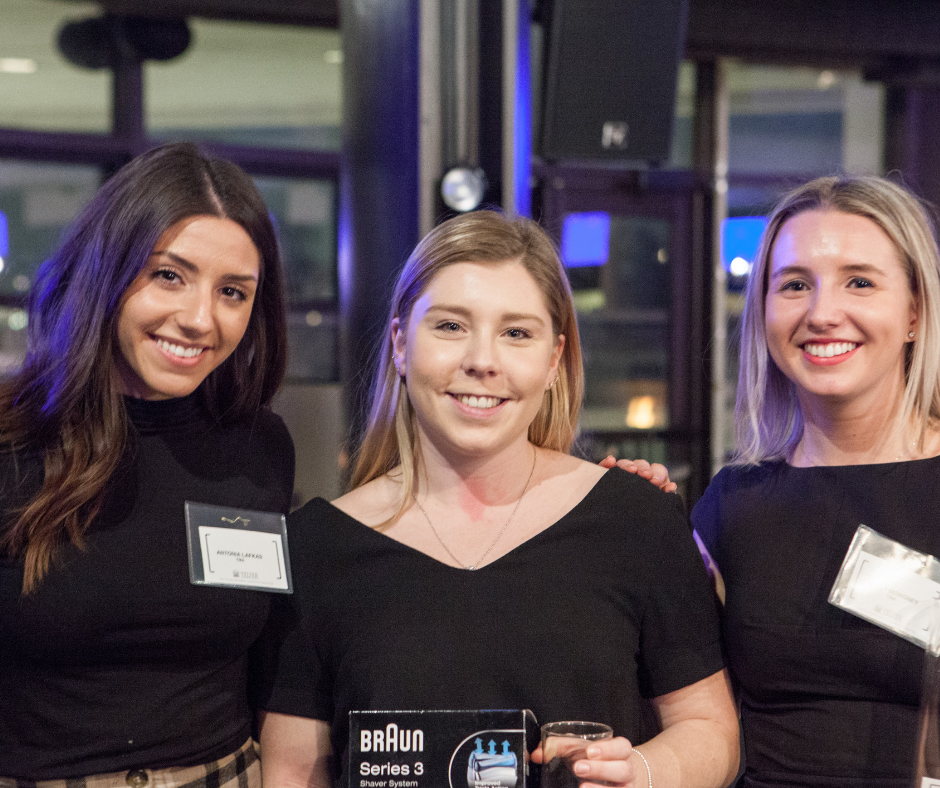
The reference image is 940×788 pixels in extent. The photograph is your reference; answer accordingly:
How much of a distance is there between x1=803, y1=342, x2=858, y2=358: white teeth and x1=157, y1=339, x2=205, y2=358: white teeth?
3.34 feet

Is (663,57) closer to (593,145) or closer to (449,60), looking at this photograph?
(593,145)

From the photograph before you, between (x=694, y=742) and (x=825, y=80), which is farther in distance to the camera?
(x=825, y=80)

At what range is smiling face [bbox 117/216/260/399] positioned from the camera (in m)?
1.65

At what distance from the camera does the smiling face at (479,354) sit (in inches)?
60.3

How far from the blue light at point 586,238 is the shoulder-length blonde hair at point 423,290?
482cm

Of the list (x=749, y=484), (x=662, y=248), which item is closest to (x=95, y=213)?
(x=749, y=484)

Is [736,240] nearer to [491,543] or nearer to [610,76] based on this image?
[610,76]

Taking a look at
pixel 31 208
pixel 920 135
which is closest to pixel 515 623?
pixel 31 208

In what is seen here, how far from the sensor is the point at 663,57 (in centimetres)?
364

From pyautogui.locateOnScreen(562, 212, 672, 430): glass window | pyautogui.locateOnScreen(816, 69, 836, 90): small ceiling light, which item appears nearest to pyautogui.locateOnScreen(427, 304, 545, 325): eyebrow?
pyautogui.locateOnScreen(562, 212, 672, 430): glass window

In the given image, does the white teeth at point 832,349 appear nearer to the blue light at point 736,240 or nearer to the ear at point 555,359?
the ear at point 555,359

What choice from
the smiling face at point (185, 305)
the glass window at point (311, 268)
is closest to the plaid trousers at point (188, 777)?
the smiling face at point (185, 305)

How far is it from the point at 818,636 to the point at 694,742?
0.27 m

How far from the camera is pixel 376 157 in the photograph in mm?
3389
